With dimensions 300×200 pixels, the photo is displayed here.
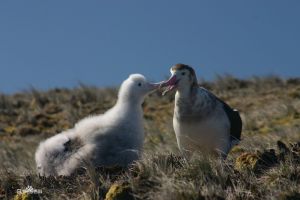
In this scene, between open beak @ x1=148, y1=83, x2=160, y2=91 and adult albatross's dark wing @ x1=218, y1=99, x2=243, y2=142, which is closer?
adult albatross's dark wing @ x1=218, y1=99, x2=243, y2=142

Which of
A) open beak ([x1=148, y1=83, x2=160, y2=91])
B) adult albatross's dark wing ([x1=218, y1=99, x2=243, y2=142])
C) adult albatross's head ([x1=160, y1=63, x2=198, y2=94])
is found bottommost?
adult albatross's dark wing ([x1=218, y1=99, x2=243, y2=142])

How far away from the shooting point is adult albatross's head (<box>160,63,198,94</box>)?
7266mm

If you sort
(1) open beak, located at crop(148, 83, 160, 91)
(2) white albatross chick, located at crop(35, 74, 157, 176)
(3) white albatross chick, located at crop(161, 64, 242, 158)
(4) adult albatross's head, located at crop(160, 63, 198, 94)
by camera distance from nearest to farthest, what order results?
(2) white albatross chick, located at crop(35, 74, 157, 176), (3) white albatross chick, located at crop(161, 64, 242, 158), (4) adult albatross's head, located at crop(160, 63, 198, 94), (1) open beak, located at crop(148, 83, 160, 91)

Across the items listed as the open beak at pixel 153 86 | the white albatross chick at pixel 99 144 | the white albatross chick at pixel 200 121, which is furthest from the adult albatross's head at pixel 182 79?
the white albatross chick at pixel 99 144

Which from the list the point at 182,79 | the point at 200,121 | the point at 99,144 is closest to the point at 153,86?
the point at 182,79

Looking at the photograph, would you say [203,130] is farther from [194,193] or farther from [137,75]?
[194,193]

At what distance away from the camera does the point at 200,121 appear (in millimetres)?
6977

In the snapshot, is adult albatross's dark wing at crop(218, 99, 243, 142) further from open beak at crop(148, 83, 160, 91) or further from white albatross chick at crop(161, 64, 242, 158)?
open beak at crop(148, 83, 160, 91)

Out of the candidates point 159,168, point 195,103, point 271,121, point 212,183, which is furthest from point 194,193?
point 271,121

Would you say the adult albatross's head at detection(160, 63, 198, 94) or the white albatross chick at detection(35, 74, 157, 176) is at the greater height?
the adult albatross's head at detection(160, 63, 198, 94)

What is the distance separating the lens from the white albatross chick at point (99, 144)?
256 inches

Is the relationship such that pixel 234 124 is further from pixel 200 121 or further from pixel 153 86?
pixel 153 86

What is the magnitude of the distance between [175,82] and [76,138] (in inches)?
46.6

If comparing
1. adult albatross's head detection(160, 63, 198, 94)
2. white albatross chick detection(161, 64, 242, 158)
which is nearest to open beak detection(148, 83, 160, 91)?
adult albatross's head detection(160, 63, 198, 94)
